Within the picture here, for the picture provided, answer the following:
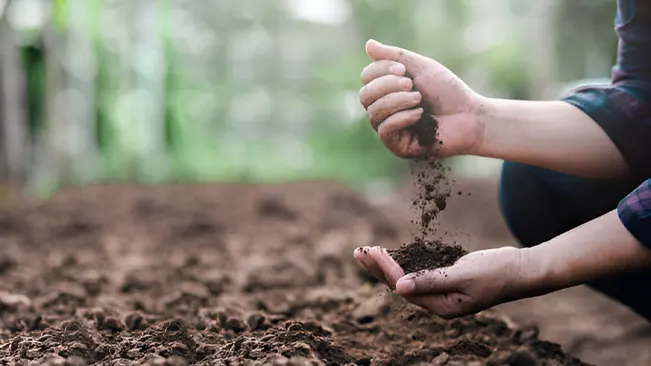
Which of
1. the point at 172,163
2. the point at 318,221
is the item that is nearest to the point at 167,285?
the point at 318,221

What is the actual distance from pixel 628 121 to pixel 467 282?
575 mm

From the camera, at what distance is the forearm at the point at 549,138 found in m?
1.56

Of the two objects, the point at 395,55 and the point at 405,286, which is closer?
the point at 405,286

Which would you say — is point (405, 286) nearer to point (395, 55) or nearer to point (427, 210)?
point (427, 210)

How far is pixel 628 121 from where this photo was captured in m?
1.59

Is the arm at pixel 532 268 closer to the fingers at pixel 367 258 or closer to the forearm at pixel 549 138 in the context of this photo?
the fingers at pixel 367 258

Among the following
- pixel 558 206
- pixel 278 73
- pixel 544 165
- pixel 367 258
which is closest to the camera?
pixel 367 258

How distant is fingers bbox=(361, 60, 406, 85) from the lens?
1.42 metres

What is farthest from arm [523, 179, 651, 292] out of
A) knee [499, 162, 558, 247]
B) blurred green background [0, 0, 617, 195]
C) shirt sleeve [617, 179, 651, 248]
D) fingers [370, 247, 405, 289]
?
blurred green background [0, 0, 617, 195]

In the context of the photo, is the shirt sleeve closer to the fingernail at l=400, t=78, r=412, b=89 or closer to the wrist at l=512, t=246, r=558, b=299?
the wrist at l=512, t=246, r=558, b=299

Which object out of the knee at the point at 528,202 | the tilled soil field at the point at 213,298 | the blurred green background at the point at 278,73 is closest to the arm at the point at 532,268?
the tilled soil field at the point at 213,298

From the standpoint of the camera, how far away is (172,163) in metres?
9.44

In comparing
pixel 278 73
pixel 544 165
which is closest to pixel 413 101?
pixel 544 165

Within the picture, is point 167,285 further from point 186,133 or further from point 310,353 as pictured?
point 186,133
